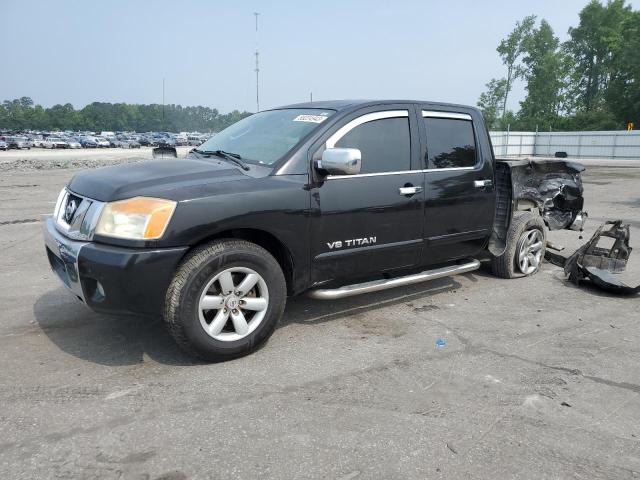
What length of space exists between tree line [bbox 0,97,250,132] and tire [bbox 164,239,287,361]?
419 feet

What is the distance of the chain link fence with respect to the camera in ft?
118

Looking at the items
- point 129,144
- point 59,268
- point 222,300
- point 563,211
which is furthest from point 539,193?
point 129,144

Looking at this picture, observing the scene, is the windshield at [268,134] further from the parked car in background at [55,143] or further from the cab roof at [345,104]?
the parked car in background at [55,143]

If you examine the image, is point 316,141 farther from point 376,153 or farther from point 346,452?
point 346,452

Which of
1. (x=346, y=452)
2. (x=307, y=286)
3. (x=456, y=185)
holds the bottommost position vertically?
(x=346, y=452)

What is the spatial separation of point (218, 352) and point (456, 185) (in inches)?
103

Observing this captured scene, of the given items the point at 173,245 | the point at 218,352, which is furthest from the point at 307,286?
the point at 173,245

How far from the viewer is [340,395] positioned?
3236mm

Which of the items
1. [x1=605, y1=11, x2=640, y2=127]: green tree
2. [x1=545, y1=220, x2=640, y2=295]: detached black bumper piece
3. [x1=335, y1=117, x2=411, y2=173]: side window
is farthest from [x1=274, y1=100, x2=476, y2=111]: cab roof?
[x1=605, y1=11, x2=640, y2=127]: green tree

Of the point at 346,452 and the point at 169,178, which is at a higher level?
the point at 169,178

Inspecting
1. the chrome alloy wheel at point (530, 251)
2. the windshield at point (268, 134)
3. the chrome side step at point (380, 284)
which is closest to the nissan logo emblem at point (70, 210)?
the windshield at point (268, 134)

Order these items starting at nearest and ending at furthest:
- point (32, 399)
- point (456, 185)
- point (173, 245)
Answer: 1. point (32, 399)
2. point (173, 245)
3. point (456, 185)

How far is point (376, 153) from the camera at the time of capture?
433 cm

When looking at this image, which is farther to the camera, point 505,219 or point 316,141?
point 505,219
